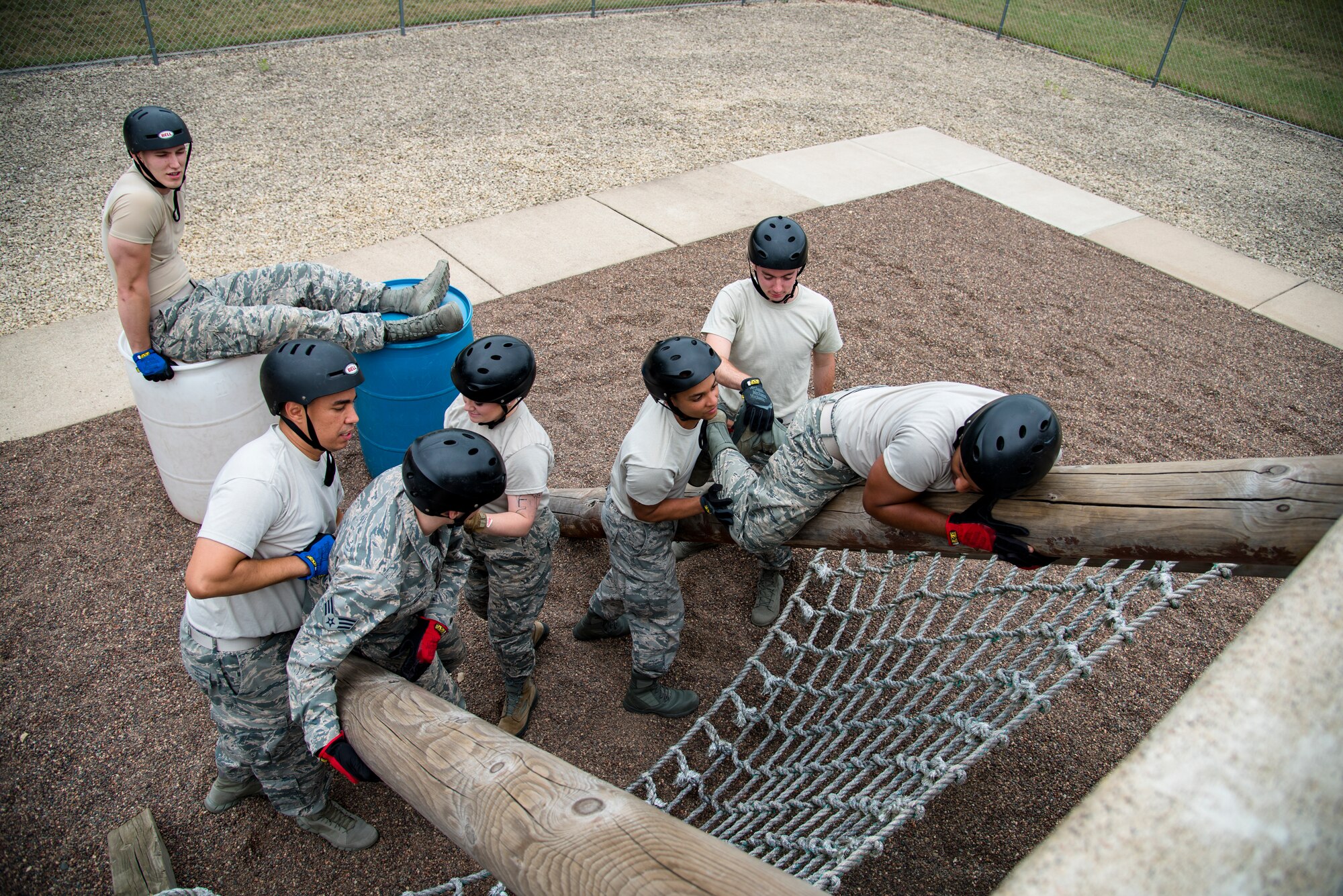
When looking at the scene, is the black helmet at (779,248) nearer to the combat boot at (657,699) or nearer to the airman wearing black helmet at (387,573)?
the airman wearing black helmet at (387,573)

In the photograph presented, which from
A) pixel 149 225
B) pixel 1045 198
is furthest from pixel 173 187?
pixel 1045 198

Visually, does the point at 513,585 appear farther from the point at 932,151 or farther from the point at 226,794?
the point at 932,151

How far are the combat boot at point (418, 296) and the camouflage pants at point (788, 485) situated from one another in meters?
2.13

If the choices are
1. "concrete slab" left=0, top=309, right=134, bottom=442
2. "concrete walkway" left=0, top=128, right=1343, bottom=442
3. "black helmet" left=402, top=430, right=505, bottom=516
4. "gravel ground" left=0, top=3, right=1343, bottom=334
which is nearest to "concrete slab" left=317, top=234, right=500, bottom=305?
"concrete walkway" left=0, top=128, right=1343, bottom=442

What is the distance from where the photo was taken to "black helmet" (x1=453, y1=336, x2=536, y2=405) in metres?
2.97

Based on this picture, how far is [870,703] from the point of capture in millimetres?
3209

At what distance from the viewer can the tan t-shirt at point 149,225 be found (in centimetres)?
377

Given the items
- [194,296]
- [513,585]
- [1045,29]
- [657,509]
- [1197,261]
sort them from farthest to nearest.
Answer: [1045,29]
[1197,261]
[194,296]
[513,585]
[657,509]

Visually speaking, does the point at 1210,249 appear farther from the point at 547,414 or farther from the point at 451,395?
the point at 451,395

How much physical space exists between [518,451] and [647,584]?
77cm

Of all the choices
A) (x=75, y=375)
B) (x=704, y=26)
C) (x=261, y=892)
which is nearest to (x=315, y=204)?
(x=75, y=375)

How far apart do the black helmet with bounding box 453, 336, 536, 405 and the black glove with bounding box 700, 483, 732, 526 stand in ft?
2.60

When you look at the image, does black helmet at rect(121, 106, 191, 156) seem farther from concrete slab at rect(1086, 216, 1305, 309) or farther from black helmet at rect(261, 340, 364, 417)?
concrete slab at rect(1086, 216, 1305, 309)

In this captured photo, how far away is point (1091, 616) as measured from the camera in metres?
4.05
